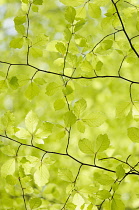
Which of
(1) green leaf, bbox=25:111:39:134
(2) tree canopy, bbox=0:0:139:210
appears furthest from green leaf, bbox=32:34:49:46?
(1) green leaf, bbox=25:111:39:134

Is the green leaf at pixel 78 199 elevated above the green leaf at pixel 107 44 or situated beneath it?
situated beneath

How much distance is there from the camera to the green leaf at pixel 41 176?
910 millimetres

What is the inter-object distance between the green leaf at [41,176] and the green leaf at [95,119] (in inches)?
8.3

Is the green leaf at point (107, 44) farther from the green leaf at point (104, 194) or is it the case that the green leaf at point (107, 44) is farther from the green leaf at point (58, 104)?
the green leaf at point (104, 194)

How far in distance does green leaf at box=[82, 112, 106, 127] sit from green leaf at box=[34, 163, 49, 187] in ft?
0.69

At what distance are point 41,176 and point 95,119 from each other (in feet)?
0.83

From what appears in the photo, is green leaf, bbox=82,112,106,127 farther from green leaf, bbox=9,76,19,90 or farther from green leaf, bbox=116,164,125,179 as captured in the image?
green leaf, bbox=9,76,19,90

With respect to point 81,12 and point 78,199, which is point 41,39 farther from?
point 78,199

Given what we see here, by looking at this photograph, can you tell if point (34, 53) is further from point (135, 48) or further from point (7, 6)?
point (7, 6)

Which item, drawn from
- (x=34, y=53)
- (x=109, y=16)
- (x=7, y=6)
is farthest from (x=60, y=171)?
(x=7, y=6)

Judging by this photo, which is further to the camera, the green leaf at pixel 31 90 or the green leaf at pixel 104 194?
the green leaf at pixel 31 90

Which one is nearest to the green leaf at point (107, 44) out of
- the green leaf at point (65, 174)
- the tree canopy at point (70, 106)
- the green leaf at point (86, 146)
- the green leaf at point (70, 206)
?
the tree canopy at point (70, 106)

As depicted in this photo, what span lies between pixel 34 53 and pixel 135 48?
0.36 m

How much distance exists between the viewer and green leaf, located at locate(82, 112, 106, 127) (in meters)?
0.89
